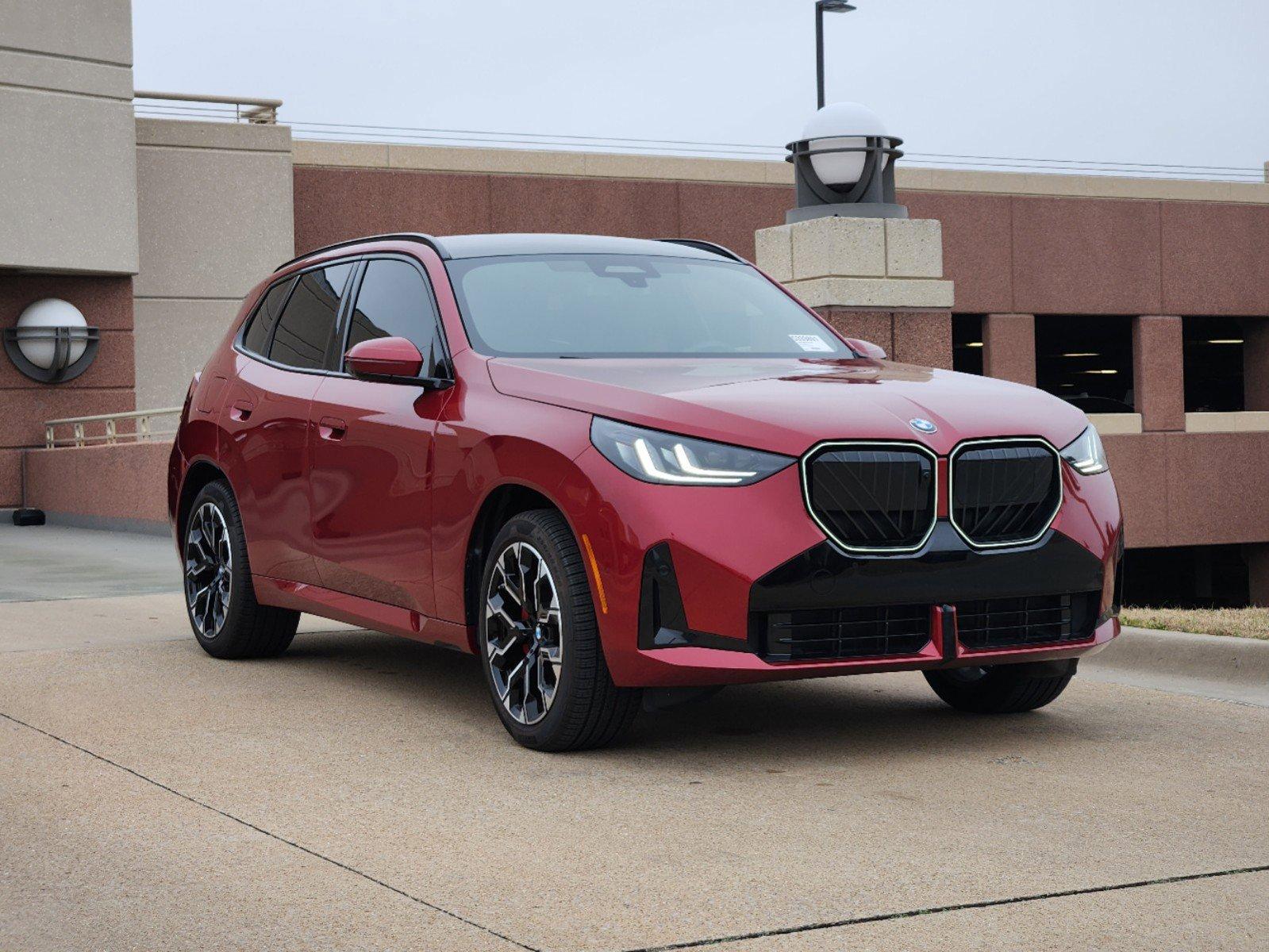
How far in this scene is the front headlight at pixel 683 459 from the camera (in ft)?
17.4

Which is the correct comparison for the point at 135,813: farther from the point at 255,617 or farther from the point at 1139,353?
the point at 1139,353

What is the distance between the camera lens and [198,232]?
24562 mm

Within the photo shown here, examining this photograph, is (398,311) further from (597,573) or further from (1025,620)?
(1025,620)

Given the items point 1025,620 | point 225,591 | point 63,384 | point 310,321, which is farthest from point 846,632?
point 63,384

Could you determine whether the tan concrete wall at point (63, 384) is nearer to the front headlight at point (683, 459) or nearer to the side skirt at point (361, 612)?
the side skirt at point (361, 612)

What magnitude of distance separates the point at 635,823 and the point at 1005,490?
1.66 m

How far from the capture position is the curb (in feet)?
23.8

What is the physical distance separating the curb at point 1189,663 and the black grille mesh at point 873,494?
2.29m

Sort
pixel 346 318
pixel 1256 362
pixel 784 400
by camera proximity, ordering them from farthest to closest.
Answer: pixel 1256 362 < pixel 346 318 < pixel 784 400

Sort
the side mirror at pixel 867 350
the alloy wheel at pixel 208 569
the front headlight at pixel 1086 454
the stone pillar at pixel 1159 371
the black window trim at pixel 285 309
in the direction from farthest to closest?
the stone pillar at pixel 1159 371 < the alloy wheel at pixel 208 569 < the black window trim at pixel 285 309 < the side mirror at pixel 867 350 < the front headlight at pixel 1086 454

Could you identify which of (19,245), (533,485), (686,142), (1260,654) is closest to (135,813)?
(533,485)

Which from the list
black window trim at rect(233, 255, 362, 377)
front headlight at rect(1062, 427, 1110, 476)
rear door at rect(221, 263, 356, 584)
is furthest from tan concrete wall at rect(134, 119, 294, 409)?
front headlight at rect(1062, 427, 1110, 476)

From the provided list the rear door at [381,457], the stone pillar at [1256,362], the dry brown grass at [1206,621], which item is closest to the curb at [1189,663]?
the dry brown grass at [1206,621]

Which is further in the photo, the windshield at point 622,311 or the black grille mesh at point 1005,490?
the windshield at point 622,311
